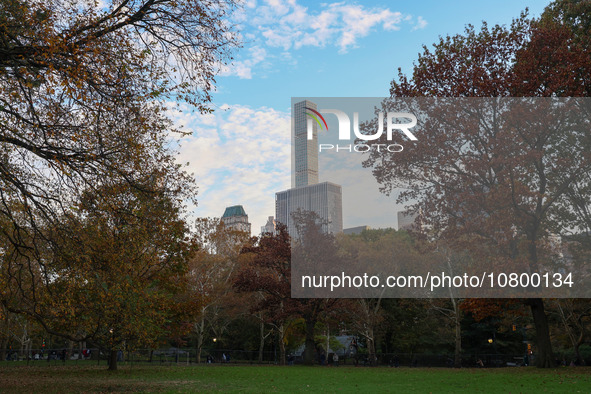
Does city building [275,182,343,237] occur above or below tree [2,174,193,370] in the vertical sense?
above

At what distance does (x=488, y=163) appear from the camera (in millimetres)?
23484

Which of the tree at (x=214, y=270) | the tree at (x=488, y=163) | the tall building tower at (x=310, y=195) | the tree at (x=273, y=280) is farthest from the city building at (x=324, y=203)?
the tree at (x=488, y=163)

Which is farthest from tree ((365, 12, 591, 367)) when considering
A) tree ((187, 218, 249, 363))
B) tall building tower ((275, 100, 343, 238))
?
tree ((187, 218, 249, 363))

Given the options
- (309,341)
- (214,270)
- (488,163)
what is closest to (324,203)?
(214,270)

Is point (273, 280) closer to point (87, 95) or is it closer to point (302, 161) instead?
point (87, 95)

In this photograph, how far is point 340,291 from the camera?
4091cm

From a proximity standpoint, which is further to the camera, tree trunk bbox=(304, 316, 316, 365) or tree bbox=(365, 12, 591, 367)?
tree trunk bbox=(304, 316, 316, 365)

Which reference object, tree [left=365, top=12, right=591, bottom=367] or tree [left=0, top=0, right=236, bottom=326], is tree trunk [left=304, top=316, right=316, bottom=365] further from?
tree [left=0, top=0, right=236, bottom=326]

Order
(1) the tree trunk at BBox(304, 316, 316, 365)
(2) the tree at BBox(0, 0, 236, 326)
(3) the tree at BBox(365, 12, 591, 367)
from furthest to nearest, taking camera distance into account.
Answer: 1. (1) the tree trunk at BBox(304, 316, 316, 365)
2. (3) the tree at BBox(365, 12, 591, 367)
3. (2) the tree at BBox(0, 0, 236, 326)

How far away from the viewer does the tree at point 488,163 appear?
23188 mm

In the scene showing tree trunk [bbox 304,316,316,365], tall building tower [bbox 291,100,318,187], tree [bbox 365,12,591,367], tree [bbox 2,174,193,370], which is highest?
tall building tower [bbox 291,100,318,187]

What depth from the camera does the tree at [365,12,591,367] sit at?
23.2 meters

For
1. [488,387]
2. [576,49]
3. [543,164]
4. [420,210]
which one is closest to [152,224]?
[488,387]

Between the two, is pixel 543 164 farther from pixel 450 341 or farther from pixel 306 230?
pixel 450 341
